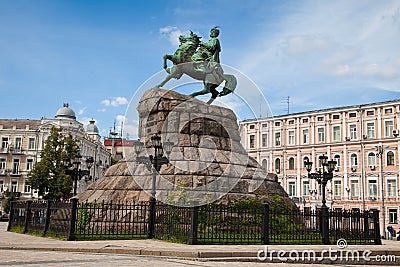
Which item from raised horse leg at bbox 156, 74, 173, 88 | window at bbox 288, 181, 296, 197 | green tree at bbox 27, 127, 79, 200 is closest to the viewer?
raised horse leg at bbox 156, 74, 173, 88

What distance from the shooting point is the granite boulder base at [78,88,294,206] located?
18.1 m

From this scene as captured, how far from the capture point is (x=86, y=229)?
1648cm

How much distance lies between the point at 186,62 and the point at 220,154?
4840mm

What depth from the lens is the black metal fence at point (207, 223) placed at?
1487 centimetres

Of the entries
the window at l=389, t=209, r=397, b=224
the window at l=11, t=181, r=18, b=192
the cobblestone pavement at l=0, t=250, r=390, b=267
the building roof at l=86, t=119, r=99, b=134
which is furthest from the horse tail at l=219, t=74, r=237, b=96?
the building roof at l=86, t=119, r=99, b=134

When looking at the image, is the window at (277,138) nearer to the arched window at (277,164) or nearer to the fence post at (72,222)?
the arched window at (277,164)

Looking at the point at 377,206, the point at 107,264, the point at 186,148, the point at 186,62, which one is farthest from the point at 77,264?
the point at 377,206

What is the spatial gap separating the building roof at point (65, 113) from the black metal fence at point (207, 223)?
5041cm

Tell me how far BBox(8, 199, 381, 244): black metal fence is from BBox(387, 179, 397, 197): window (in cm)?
3372

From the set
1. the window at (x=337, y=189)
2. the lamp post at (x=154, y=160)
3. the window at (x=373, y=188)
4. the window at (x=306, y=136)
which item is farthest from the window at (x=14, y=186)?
the lamp post at (x=154, y=160)

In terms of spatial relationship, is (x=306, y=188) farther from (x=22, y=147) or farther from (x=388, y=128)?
(x=22, y=147)

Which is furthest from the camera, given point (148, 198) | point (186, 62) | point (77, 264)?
point (186, 62)

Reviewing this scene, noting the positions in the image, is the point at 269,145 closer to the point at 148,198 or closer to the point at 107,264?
the point at 148,198

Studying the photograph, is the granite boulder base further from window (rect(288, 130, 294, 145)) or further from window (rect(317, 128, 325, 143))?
window (rect(288, 130, 294, 145))
